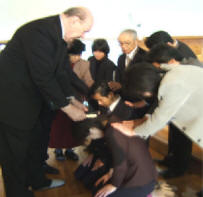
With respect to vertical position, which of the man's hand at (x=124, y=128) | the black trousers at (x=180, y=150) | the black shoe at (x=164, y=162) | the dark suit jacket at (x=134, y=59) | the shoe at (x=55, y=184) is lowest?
the black shoe at (x=164, y=162)

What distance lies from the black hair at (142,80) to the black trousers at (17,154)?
22.9 inches

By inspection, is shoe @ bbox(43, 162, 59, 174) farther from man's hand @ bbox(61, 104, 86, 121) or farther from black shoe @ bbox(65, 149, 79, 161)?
man's hand @ bbox(61, 104, 86, 121)

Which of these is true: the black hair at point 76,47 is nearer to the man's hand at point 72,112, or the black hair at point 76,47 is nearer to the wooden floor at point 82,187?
the man's hand at point 72,112

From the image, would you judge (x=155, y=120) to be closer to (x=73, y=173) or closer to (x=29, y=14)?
(x=73, y=173)

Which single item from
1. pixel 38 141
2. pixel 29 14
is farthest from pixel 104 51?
pixel 29 14

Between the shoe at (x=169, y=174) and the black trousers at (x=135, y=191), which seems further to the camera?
the shoe at (x=169, y=174)

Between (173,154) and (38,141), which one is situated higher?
(38,141)

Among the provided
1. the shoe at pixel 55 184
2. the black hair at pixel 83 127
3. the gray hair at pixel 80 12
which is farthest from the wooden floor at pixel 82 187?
the gray hair at pixel 80 12

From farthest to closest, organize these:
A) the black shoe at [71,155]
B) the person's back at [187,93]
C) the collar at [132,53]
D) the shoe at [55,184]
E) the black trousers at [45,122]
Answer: the black shoe at [71,155] → the collar at [132,53] → the shoe at [55,184] → the black trousers at [45,122] → the person's back at [187,93]

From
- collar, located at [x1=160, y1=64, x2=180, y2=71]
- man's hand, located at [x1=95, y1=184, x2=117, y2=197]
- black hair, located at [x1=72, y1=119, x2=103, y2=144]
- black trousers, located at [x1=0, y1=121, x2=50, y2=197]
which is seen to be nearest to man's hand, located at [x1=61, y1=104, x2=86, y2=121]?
black hair, located at [x1=72, y1=119, x2=103, y2=144]

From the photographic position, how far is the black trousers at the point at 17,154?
1.15 metres

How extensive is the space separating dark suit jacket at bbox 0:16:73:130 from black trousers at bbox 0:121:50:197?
7cm

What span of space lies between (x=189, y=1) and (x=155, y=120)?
2.12 m

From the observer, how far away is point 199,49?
2334 mm
